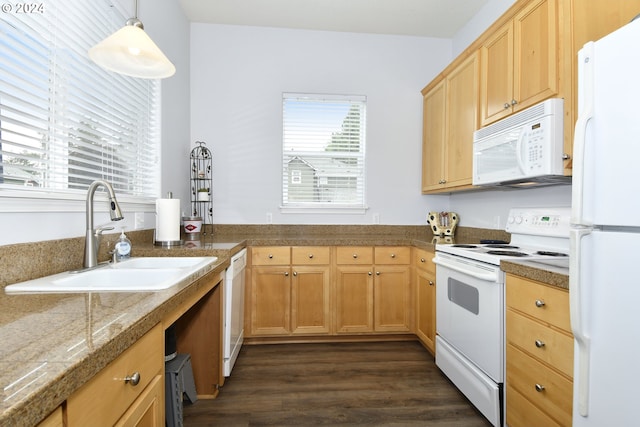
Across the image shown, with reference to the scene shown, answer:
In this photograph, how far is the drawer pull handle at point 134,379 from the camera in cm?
79

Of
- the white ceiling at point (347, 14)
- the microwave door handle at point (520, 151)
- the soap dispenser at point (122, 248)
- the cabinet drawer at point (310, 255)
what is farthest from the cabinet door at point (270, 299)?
the white ceiling at point (347, 14)

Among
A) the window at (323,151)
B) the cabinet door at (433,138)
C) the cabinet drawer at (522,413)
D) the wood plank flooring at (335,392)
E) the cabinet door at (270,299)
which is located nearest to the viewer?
the cabinet drawer at (522,413)

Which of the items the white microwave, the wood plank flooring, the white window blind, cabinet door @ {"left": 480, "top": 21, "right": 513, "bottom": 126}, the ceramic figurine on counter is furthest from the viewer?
the ceramic figurine on counter

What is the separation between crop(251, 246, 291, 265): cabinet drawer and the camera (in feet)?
8.94

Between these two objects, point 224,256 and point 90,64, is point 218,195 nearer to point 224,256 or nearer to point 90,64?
point 224,256

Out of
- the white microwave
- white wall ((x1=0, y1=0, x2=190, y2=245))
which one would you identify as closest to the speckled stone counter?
the white microwave

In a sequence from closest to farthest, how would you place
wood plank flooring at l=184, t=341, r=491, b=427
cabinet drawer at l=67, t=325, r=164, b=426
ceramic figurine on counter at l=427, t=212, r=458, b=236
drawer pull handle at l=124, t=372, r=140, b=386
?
1. cabinet drawer at l=67, t=325, r=164, b=426
2. drawer pull handle at l=124, t=372, r=140, b=386
3. wood plank flooring at l=184, t=341, r=491, b=427
4. ceramic figurine on counter at l=427, t=212, r=458, b=236

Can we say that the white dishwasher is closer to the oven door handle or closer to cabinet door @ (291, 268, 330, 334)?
cabinet door @ (291, 268, 330, 334)

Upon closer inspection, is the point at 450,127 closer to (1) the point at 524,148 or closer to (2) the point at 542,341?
(1) the point at 524,148

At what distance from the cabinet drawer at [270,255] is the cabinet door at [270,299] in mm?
51

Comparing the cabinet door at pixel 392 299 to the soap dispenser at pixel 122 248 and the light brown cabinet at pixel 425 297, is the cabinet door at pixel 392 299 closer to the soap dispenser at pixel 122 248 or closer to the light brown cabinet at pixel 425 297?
the light brown cabinet at pixel 425 297

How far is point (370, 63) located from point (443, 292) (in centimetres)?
239

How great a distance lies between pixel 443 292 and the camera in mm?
2281

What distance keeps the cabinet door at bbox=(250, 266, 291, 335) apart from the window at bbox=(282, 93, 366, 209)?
781 millimetres
